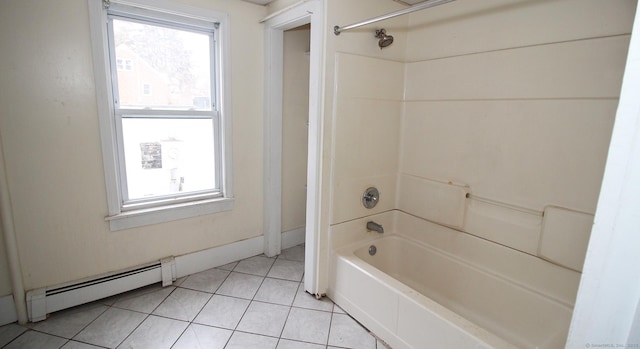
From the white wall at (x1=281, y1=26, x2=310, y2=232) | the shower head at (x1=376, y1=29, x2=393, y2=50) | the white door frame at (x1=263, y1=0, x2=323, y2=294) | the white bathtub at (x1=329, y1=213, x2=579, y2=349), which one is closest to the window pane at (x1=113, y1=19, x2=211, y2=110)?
the white door frame at (x1=263, y1=0, x2=323, y2=294)

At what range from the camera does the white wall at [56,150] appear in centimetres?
162

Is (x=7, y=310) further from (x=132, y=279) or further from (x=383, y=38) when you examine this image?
(x=383, y=38)

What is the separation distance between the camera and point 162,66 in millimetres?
2115

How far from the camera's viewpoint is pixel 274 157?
8.63 ft

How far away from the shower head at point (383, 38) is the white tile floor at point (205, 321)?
71.8 inches

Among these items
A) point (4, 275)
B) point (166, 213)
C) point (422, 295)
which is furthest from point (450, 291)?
point (4, 275)

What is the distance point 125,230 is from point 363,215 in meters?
1.66

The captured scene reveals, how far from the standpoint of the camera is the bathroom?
153 cm

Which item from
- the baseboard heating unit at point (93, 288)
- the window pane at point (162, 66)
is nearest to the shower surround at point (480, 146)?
the window pane at point (162, 66)

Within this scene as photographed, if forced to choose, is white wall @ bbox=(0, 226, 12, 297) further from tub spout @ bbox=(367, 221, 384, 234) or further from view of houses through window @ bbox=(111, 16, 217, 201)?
tub spout @ bbox=(367, 221, 384, 234)

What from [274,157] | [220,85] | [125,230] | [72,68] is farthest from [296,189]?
[72,68]

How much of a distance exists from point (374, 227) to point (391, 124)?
0.78 meters

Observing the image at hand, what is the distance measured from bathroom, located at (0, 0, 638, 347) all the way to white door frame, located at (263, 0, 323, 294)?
0.07 feet

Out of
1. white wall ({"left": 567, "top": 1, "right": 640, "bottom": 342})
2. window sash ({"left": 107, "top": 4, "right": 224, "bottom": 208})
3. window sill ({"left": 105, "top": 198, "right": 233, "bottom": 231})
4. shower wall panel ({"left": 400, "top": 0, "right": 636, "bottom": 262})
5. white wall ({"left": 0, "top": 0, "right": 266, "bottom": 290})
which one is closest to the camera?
white wall ({"left": 567, "top": 1, "right": 640, "bottom": 342})
